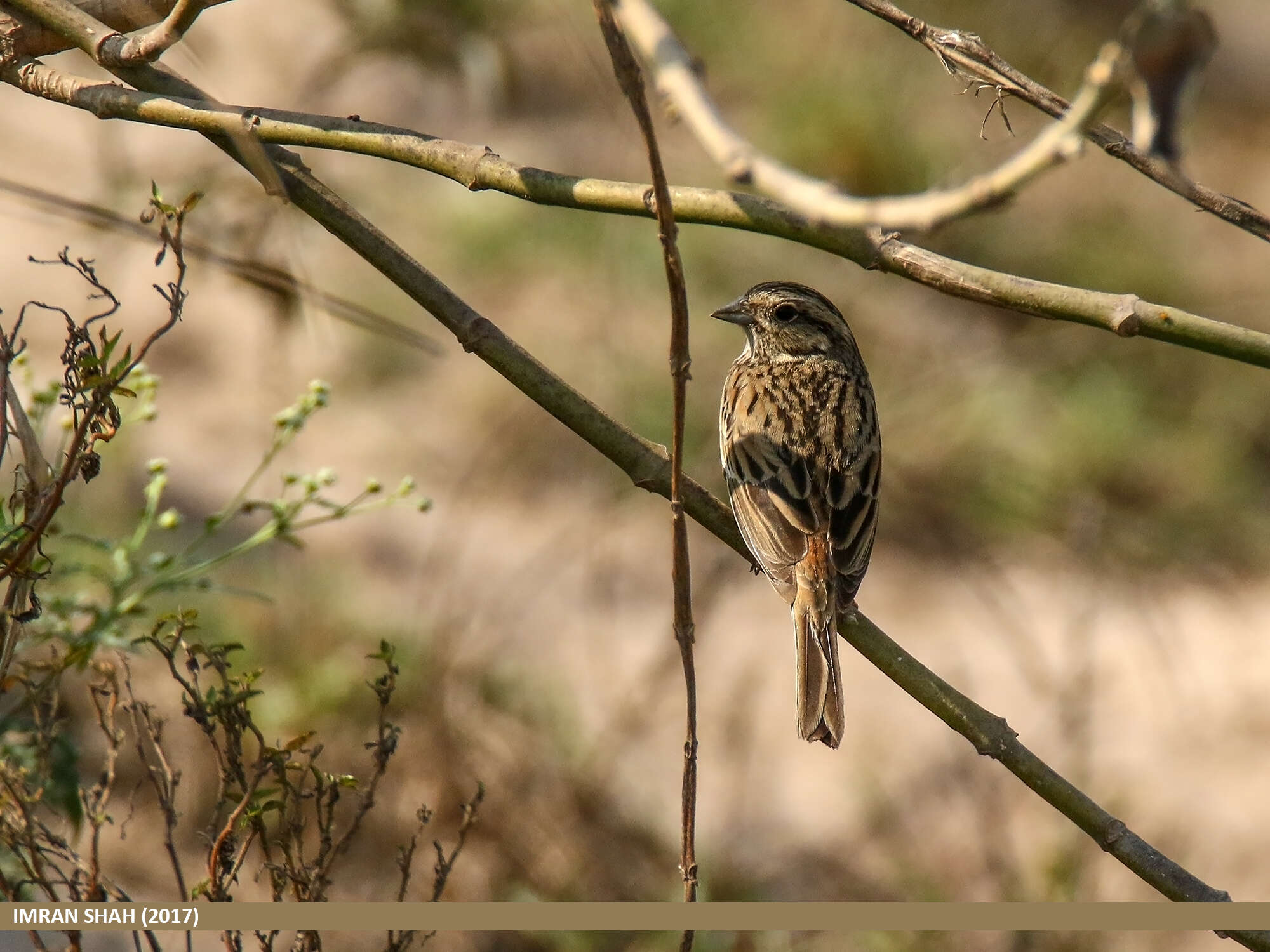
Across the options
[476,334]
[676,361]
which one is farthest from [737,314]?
[676,361]

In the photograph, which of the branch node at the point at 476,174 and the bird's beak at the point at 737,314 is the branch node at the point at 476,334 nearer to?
the branch node at the point at 476,174

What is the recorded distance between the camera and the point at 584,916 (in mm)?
2672

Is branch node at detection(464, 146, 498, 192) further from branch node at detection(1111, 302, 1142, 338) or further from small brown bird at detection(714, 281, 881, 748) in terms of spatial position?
small brown bird at detection(714, 281, 881, 748)

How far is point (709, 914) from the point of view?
241cm

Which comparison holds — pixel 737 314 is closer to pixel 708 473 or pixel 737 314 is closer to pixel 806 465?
pixel 806 465

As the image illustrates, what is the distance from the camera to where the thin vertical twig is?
1678 mm

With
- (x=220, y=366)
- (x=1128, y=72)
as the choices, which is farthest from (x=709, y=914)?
(x=220, y=366)

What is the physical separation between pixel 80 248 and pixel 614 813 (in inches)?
182

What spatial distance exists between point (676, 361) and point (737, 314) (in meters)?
2.77

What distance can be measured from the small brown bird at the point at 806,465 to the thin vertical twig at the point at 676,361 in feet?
3.44

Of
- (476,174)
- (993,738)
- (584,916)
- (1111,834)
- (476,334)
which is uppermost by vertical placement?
(476,174)

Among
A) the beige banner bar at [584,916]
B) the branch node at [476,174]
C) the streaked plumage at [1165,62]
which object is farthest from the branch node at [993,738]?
the streaked plumage at [1165,62]

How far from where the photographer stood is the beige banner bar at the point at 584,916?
2.22 m

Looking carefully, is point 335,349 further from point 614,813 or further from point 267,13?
point 614,813
